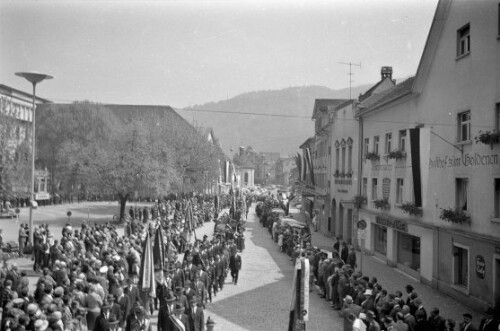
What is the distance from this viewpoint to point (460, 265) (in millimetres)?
18047

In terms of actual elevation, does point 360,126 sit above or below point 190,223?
above

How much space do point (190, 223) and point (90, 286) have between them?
51.3 feet

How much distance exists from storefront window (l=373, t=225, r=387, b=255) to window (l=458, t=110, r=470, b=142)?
9685 millimetres

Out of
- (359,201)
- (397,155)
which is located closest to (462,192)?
(397,155)

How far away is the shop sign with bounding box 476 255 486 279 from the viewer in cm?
1572

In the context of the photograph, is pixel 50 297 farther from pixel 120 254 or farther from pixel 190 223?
pixel 190 223

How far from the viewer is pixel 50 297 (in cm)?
1051

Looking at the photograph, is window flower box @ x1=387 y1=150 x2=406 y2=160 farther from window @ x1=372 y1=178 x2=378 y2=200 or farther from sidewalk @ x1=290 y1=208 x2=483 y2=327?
sidewalk @ x1=290 y1=208 x2=483 y2=327

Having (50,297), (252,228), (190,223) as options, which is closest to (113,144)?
(252,228)

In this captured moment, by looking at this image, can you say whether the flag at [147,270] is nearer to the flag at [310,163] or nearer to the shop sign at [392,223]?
the shop sign at [392,223]

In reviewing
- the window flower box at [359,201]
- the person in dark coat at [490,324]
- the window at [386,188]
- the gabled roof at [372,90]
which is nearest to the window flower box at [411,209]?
the window at [386,188]

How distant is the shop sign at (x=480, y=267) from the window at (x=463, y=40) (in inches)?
299

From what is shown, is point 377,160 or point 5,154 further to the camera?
point 5,154

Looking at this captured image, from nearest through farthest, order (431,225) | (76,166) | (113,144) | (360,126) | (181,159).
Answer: (431,225), (360,126), (113,144), (76,166), (181,159)
